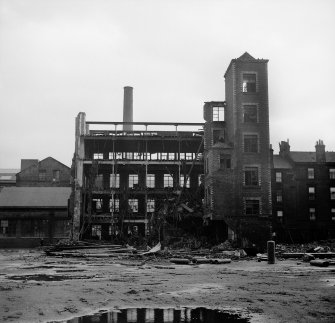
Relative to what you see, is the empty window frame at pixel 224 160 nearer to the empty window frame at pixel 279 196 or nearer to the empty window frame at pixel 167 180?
the empty window frame at pixel 167 180

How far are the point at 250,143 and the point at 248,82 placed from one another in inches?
203

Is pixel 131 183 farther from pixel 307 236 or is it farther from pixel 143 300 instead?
pixel 143 300

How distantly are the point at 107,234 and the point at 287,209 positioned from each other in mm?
23698

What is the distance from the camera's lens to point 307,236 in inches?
1815

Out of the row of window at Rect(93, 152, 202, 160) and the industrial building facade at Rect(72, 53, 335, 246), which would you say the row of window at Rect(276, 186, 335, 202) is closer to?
the industrial building facade at Rect(72, 53, 335, 246)

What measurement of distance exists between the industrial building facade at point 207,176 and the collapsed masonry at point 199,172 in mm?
81

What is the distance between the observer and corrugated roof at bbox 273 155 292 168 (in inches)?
2184

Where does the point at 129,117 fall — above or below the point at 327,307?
above

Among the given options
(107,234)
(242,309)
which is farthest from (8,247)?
(242,309)

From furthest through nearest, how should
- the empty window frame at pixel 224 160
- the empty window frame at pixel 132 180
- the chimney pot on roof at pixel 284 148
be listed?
the chimney pot on roof at pixel 284 148 < the empty window frame at pixel 132 180 < the empty window frame at pixel 224 160

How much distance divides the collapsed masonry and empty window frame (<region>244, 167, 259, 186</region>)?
81 millimetres

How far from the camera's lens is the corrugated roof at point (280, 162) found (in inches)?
2184

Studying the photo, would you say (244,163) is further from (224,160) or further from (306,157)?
(306,157)

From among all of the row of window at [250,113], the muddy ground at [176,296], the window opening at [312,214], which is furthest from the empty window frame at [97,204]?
the muddy ground at [176,296]
